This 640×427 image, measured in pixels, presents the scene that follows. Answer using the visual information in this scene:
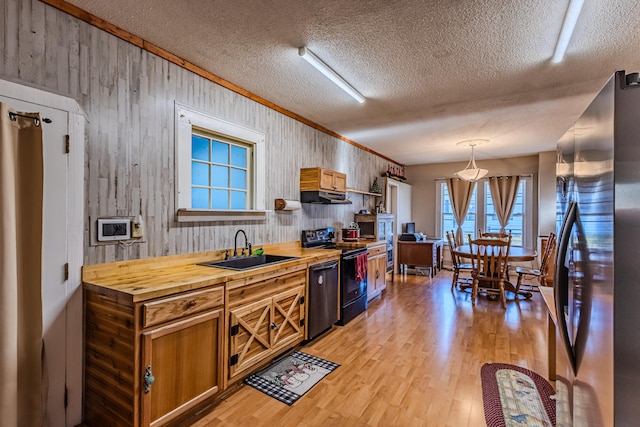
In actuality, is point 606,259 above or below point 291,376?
above

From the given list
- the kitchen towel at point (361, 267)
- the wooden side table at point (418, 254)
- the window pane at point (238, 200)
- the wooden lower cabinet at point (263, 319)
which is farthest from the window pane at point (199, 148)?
the wooden side table at point (418, 254)

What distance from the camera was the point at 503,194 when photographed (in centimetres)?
688

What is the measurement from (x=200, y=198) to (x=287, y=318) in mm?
1361

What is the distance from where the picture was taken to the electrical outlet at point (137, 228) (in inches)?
88.8

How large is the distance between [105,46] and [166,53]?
1.49ft

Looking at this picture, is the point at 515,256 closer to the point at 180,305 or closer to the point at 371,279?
the point at 371,279

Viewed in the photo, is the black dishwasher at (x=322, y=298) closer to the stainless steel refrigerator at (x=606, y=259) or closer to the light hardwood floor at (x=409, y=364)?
the light hardwood floor at (x=409, y=364)

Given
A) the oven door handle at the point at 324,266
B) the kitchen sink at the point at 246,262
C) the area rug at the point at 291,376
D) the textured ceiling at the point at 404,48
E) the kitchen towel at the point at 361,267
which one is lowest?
the area rug at the point at 291,376

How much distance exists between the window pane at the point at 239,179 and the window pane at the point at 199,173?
32 centimetres

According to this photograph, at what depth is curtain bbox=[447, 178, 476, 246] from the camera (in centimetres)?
727

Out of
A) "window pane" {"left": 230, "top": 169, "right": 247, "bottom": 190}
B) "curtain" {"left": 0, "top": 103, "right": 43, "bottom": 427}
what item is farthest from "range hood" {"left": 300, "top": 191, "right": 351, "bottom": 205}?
"curtain" {"left": 0, "top": 103, "right": 43, "bottom": 427}

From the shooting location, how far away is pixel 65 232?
75.7 inches

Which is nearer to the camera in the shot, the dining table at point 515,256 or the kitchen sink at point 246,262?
the kitchen sink at point 246,262

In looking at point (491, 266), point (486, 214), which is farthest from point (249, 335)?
point (486, 214)
